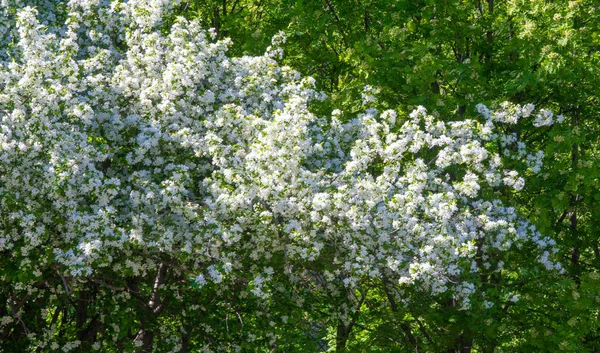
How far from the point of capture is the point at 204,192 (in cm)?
1122

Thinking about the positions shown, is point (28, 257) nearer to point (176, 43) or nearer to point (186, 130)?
point (186, 130)

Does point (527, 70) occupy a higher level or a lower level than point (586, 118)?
lower

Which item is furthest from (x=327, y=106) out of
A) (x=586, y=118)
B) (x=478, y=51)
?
(x=586, y=118)

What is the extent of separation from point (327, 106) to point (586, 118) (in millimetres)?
5820

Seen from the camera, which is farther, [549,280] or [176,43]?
[549,280]

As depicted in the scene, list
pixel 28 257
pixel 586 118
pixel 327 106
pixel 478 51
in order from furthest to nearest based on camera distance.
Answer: pixel 586 118 < pixel 478 51 < pixel 327 106 < pixel 28 257

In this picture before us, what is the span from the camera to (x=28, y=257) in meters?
9.50

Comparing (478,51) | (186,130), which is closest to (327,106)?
(478,51)

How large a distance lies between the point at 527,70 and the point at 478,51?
7.05ft

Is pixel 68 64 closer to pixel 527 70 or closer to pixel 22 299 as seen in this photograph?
pixel 22 299

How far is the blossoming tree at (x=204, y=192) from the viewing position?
384 inches

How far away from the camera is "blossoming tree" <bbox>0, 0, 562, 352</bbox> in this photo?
32.0 ft

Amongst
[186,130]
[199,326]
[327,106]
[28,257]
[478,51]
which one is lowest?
[28,257]

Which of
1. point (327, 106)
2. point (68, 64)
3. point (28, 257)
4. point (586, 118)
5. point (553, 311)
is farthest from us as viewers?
point (586, 118)
